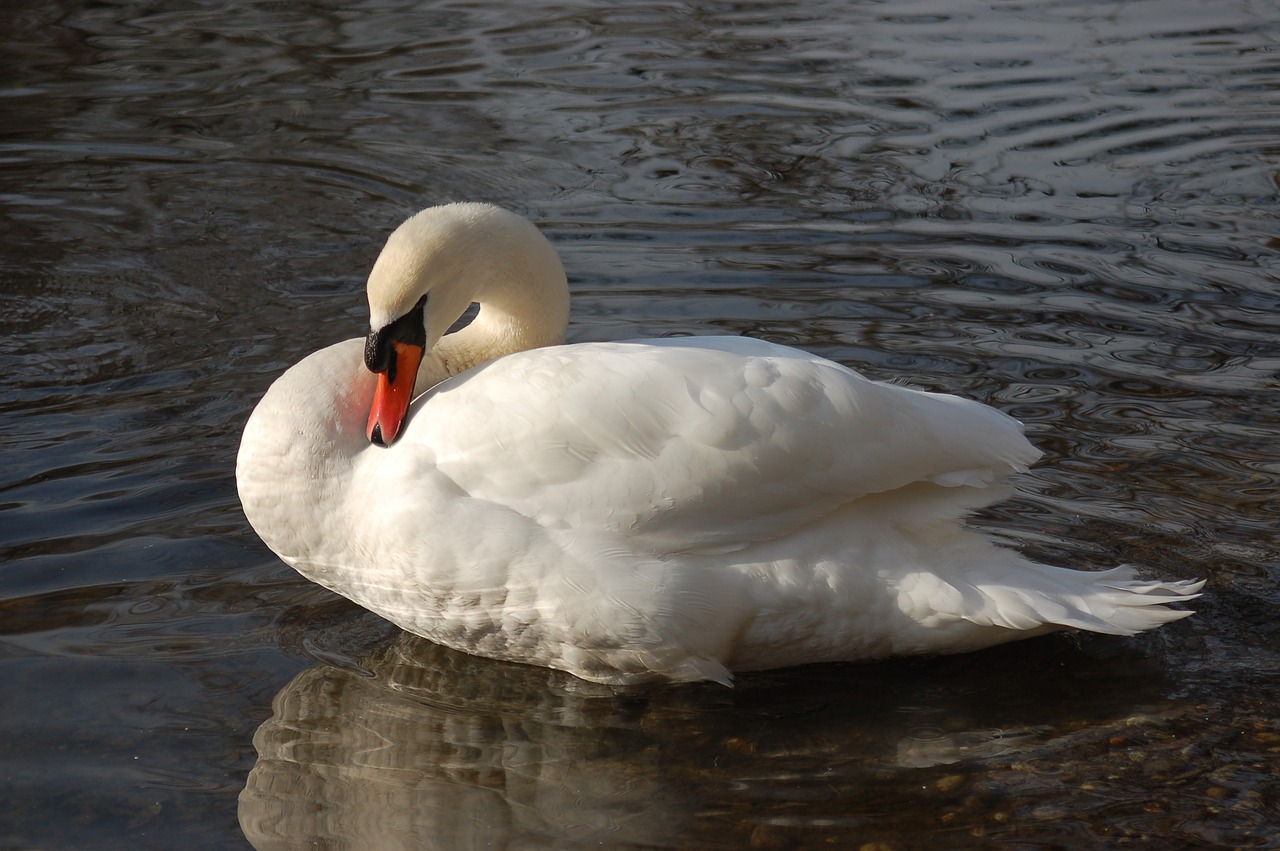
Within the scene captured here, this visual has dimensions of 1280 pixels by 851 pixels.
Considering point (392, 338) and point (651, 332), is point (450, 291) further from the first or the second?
point (651, 332)

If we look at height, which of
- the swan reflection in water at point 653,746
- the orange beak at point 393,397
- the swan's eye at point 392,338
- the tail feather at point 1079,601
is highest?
Result: the swan's eye at point 392,338

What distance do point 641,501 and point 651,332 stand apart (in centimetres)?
279

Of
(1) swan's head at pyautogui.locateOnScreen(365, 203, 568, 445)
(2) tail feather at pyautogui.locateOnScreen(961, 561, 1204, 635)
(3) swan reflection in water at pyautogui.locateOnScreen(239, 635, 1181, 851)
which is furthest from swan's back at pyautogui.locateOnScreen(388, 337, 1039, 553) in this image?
(3) swan reflection in water at pyautogui.locateOnScreen(239, 635, 1181, 851)

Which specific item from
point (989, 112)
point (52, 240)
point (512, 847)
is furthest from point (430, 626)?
point (989, 112)

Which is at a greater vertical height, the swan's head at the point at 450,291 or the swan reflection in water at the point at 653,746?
the swan's head at the point at 450,291

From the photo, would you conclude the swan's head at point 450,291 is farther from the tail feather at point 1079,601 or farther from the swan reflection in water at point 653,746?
the tail feather at point 1079,601

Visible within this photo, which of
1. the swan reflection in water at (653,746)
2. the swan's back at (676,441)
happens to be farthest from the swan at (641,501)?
the swan reflection in water at (653,746)

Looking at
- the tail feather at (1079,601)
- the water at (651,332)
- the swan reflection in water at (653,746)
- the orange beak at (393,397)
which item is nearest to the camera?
the swan reflection in water at (653,746)

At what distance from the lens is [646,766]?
13.5 feet

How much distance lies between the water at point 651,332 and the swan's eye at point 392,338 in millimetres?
916

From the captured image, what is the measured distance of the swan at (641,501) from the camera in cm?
411

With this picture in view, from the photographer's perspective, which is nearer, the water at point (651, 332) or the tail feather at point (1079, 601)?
the water at point (651, 332)

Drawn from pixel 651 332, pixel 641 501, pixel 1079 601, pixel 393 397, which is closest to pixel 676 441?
pixel 641 501

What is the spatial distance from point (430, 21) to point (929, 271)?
21.1 feet
